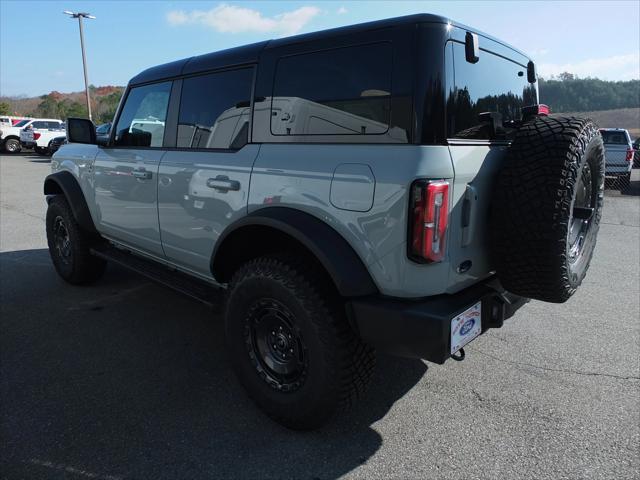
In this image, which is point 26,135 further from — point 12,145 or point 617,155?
point 617,155

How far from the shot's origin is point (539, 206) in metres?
2.03

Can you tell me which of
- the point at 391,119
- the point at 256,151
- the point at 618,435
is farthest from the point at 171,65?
the point at 618,435

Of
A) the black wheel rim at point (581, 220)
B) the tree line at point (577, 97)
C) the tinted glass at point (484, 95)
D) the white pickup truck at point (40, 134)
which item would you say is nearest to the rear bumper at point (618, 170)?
the tinted glass at point (484, 95)

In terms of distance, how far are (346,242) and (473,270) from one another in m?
0.64

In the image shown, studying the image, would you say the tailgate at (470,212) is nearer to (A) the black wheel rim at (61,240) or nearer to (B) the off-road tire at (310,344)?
(B) the off-road tire at (310,344)

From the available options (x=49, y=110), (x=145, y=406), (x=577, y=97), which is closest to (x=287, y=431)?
(x=145, y=406)

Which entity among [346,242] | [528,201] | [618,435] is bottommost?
[618,435]

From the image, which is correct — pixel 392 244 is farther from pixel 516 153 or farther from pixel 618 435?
pixel 618 435

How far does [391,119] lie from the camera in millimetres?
2066

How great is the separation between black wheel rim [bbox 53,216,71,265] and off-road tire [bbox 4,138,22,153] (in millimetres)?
24771

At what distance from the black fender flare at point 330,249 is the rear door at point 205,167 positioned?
16.7 inches

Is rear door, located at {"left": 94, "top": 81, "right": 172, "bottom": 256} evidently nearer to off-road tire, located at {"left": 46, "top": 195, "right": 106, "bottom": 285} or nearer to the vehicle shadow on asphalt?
off-road tire, located at {"left": 46, "top": 195, "right": 106, "bottom": 285}

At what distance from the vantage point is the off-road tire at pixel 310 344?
7.31ft

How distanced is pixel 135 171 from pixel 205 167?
37.3 inches
